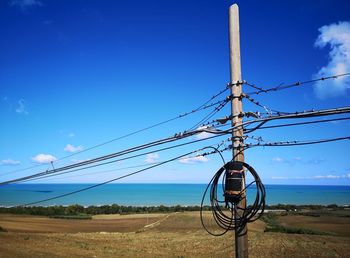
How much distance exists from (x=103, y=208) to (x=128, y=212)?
17.5ft

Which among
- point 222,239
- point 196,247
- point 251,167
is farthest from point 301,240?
point 251,167

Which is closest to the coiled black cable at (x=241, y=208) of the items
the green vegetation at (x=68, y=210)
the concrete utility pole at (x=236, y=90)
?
the concrete utility pole at (x=236, y=90)

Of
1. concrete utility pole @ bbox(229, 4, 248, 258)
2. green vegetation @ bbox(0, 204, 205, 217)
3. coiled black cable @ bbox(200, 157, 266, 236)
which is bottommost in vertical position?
green vegetation @ bbox(0, 204, 205, 217)

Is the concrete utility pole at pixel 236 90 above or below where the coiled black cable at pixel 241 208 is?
above

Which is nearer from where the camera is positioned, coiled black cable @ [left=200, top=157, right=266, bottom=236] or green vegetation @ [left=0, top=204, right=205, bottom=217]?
coiled black cable @ [left=200, top=157, right=266, bottom=236]

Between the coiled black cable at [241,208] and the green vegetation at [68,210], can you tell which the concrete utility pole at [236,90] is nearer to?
the coiled black cable at [241,208]

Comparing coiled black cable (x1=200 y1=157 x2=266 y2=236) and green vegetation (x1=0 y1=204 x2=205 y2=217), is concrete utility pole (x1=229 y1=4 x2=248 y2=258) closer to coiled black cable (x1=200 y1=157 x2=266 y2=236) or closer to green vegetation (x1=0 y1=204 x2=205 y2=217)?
coiled black cable (x1=200 y1=157 x2=266 y2=236)

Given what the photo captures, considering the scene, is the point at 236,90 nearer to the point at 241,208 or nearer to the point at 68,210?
the point at 241,208

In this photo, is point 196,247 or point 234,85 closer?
point 234,85

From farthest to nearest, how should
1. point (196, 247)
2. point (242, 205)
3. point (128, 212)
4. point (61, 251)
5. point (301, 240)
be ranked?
point (128, 212) < point (301, 240) < point (196, 247) < point (61, 251) < point (242, 205)

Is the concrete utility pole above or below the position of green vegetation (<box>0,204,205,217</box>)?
above

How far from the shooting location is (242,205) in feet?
25.2

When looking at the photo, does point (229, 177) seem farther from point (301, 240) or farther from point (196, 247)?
point (301, 240)

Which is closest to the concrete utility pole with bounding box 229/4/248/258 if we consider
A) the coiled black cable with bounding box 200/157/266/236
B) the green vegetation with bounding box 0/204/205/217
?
the coiled black cable with bounding box 200/157/266/236
